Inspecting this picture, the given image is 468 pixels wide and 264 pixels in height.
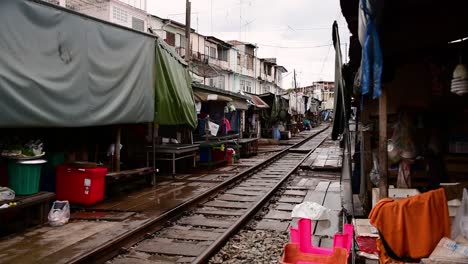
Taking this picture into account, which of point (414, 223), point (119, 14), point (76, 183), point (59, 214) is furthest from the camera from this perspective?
point (119, 14)

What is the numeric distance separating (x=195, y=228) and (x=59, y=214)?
239 cm

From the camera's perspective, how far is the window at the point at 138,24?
28959 mm

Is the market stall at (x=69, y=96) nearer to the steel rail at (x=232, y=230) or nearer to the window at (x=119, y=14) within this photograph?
the steel rail at (x=232, y=230)

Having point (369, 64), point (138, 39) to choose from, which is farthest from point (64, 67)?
point (369, 64)

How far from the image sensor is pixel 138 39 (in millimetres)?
9719

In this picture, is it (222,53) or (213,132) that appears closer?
(213,132)

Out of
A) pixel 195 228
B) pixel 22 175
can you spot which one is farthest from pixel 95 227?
pixel 195 228

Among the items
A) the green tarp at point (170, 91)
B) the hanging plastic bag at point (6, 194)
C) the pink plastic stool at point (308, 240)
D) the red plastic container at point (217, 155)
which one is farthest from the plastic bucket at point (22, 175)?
the red plastic container at point (217, 155)

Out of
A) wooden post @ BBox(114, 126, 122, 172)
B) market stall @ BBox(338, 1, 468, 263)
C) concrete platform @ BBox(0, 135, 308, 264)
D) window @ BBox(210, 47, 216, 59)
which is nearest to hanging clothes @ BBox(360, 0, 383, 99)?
market stall @ BBox(338, 1, 468, 263)

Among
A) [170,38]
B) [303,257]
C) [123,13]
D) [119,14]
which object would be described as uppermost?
[170,38]

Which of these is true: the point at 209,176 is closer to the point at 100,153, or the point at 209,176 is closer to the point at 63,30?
the point at 100,153

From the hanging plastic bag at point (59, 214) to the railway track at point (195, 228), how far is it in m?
1.48

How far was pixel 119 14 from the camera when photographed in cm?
2733

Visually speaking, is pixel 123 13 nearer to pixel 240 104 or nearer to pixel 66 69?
pixel 240 104
